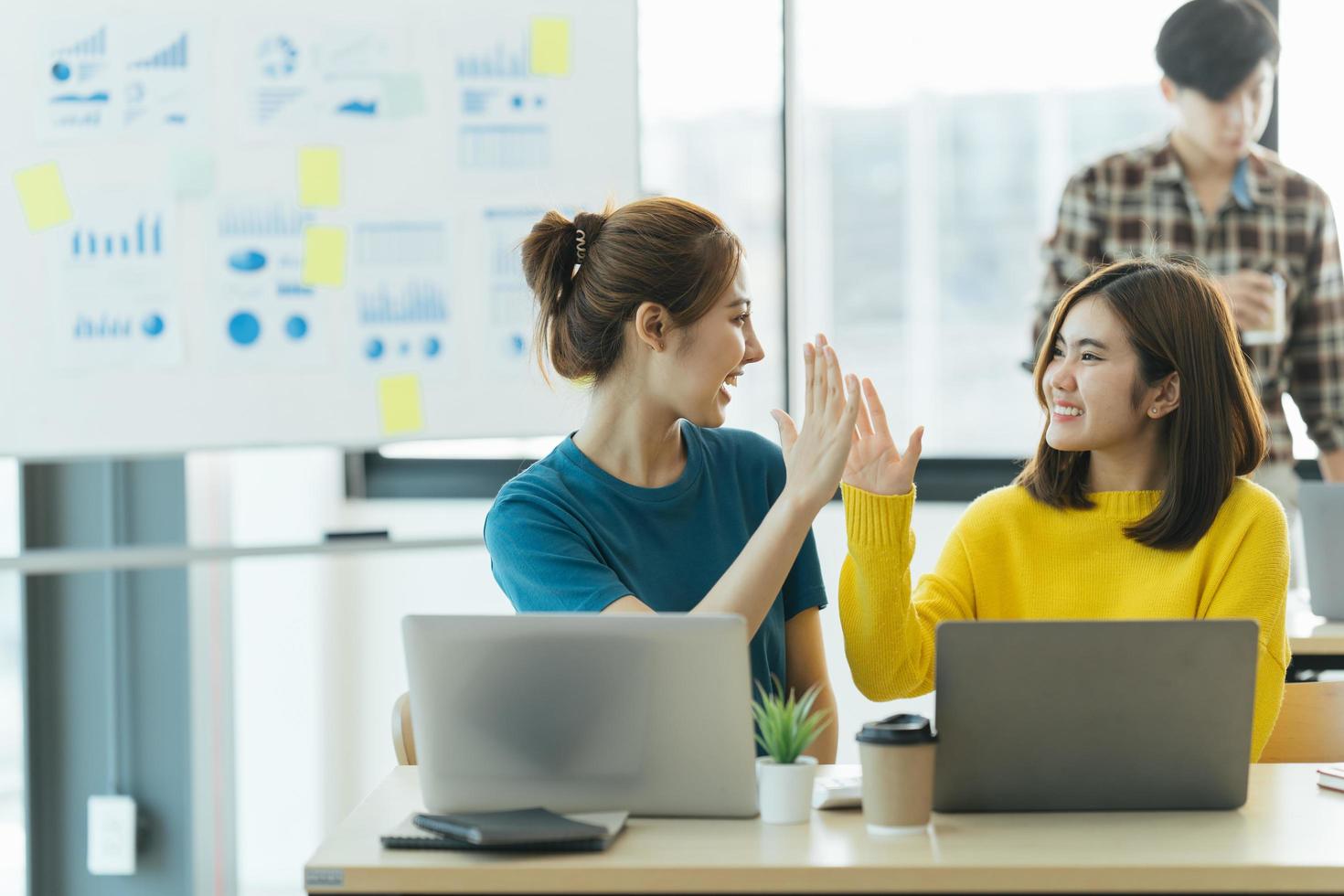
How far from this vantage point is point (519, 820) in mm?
1327

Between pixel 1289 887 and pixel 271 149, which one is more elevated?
pixel 271 149

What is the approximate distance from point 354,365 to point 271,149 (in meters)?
0.41

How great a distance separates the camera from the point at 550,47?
8.99ft

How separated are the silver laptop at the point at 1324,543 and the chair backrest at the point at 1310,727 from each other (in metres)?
0.77

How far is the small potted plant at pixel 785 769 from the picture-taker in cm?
137

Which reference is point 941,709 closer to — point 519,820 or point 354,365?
point 519,820

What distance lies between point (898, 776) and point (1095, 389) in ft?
2.44

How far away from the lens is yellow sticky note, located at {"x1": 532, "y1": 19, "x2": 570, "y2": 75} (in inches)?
108

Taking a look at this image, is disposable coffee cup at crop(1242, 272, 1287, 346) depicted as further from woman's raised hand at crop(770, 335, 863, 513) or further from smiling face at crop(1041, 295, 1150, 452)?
woman's raised hand at crop(770, 335, 863, 513)

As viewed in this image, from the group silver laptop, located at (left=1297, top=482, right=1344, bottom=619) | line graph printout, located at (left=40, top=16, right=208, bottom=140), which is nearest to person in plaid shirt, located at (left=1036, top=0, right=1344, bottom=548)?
silver laptop, located at (left=1297, top=482, right=1344, bottom=619)

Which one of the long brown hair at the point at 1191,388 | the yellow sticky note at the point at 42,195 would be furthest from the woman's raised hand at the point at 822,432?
the yellow sticky note at the point at 42,195

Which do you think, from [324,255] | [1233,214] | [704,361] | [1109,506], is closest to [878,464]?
[704,361]

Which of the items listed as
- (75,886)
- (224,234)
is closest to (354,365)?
(224,234)

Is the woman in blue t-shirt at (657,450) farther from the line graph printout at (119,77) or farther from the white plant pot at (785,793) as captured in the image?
the line graph printout at (119,77)
